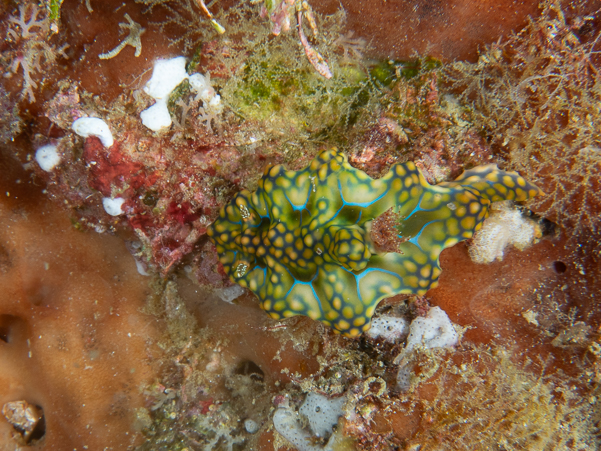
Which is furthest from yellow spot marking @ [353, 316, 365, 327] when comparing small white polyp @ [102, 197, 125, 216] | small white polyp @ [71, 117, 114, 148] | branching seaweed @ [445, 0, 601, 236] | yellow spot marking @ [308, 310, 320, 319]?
small white polyp @ [71, 117, 114, 148]

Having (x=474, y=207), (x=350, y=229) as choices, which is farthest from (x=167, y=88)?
(x=474, y=207)

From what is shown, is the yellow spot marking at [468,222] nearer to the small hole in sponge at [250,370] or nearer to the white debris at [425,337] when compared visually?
the white debris at [425,337]

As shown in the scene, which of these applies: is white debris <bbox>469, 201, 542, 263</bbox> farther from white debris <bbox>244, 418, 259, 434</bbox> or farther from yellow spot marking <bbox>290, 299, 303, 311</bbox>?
white debris <bbox>244, 418, 259, 434</bbox>

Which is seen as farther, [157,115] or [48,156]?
[48,156]

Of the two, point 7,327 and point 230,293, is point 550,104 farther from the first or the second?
point 7,327

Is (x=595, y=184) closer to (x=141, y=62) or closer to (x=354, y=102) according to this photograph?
(x=354, y=102)
